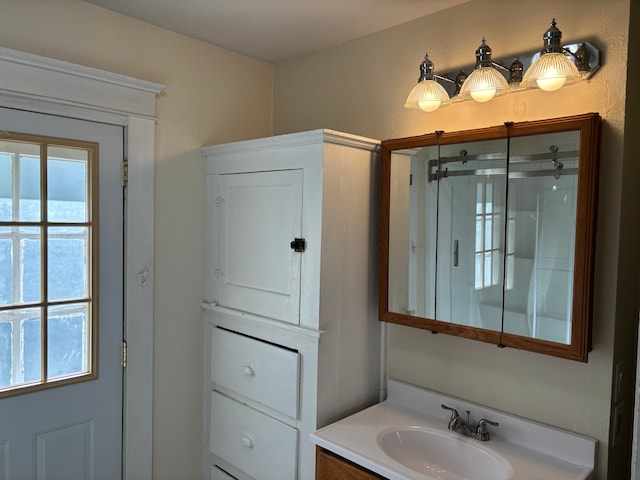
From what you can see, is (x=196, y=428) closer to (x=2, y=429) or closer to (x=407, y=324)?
(x=2, y=429)

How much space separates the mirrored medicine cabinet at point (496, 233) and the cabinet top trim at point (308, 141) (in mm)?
91

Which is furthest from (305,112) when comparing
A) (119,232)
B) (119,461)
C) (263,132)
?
(119,461)

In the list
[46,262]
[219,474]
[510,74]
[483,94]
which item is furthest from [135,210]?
[510,74]

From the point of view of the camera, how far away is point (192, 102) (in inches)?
83.2

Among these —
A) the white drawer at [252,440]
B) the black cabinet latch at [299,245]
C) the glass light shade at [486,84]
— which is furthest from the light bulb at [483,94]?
the white drawer at [252,440]

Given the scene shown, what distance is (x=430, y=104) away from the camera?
164cm

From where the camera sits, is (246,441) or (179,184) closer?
(246,441)

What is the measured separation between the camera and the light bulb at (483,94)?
151 cm

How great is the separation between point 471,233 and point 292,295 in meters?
0.67

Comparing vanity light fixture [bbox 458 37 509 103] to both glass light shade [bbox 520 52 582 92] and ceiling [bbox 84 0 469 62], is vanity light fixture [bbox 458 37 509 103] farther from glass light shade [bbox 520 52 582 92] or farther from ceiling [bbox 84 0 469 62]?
ceiling [bbox 84 0 469 62]

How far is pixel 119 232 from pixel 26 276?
0.36 metres

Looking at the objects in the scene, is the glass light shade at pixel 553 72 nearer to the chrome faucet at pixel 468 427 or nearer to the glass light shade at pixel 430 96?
the glass light shade at pixel 430 96

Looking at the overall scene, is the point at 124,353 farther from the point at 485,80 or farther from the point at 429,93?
the point at 485,80

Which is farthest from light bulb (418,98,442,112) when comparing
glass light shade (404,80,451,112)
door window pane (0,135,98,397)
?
door window pane (0,135,98,397)
